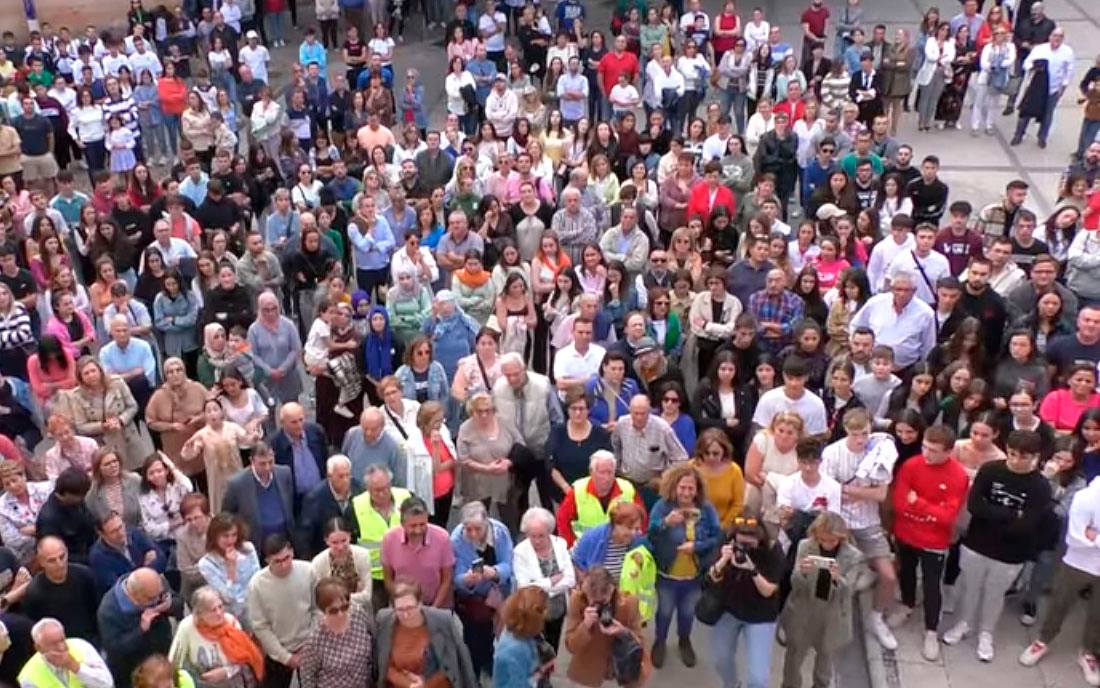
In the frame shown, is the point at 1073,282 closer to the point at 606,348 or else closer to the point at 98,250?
the point at 606,348

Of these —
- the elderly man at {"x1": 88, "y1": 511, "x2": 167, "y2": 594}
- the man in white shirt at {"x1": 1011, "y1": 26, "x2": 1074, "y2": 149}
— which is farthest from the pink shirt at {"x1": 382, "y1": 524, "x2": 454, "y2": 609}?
the man in white shirt at {"x1": 1011, "y1": 26, "x2": 1074, "y2": 149}

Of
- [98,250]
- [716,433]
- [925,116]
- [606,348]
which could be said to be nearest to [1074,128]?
[925,116]

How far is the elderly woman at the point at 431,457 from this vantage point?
7469mm

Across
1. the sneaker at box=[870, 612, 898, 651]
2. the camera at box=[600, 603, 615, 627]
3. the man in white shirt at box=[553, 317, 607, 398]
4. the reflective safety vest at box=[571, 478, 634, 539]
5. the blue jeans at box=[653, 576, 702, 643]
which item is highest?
the man in white shirt at box=[553, 317, 607, 398]

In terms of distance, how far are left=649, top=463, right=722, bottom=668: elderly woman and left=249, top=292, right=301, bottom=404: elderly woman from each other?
12.1ft

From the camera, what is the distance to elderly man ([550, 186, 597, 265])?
35.1 feet

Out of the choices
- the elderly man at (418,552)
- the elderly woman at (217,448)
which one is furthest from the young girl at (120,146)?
the elderly man at (418,552)

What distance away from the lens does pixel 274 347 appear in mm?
9023

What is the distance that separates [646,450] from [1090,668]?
316cm

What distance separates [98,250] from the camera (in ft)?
35.8

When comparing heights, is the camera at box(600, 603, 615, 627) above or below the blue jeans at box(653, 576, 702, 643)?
above

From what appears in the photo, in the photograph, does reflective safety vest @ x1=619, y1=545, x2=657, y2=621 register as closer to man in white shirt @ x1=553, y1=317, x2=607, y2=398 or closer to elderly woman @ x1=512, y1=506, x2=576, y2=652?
elderly woman @ x1=512, y1=506, x2=576, y2=652

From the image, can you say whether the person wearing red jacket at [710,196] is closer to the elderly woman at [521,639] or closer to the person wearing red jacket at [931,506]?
the person wearing red jacket at [931,506]

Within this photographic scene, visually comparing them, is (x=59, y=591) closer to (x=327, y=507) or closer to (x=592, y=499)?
(x=327, y=507)
